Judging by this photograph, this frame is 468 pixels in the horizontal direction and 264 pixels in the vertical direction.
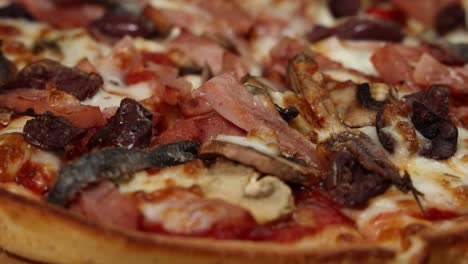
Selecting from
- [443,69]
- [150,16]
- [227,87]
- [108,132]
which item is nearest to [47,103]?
[108,132]

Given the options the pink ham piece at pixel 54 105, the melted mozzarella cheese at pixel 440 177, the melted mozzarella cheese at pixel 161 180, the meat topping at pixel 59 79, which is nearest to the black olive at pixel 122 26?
the meat topping at pixel 59 79

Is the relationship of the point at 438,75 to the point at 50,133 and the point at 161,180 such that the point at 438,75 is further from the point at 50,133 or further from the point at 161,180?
the point at 50,133

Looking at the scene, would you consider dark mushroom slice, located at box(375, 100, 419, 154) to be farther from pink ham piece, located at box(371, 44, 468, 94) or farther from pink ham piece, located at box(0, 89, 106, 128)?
pink ham piece, located at box(0, 89, 106, 128)

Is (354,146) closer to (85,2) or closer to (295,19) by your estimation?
(295,19)

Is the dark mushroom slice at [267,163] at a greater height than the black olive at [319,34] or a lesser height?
greater

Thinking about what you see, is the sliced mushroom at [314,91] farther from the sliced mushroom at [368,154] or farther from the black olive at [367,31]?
the black olive at [367,31]

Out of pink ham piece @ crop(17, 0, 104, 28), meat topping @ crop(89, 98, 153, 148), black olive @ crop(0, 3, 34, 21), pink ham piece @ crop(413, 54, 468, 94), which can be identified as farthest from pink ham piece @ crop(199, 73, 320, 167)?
black olive @ crop(0, 3, 34, 21)

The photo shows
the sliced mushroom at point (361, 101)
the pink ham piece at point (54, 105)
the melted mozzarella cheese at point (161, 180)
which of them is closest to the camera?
the melted mozzarella cheese at point (161, 180)

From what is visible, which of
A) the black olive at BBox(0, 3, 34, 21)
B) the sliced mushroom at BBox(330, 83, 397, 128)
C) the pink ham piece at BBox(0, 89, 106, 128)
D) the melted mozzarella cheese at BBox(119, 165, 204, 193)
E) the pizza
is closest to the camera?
the pizza
